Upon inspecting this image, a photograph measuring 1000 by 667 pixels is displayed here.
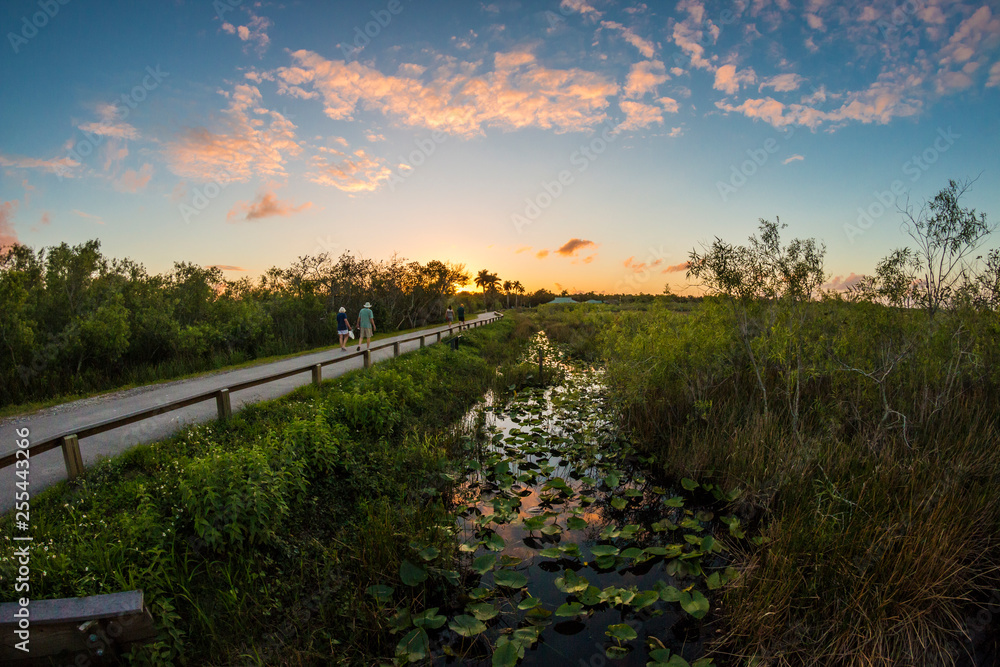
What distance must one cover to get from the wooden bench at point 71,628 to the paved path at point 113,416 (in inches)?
78.4

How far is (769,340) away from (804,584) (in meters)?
4.30

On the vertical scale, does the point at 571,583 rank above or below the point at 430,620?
below

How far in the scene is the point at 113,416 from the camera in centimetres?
809

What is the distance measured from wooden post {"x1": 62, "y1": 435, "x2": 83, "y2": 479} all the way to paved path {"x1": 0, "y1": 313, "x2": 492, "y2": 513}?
1.75ft

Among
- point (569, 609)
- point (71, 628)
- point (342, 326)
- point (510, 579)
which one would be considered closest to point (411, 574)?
point (510, 579)

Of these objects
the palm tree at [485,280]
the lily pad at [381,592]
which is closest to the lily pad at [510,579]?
the lily pad at [381,592]

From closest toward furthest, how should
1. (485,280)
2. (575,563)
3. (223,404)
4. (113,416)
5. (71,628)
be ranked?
1. (71,628)
2. (575,563)
3. (223,404)
4. (113,416)
5. (485,280)

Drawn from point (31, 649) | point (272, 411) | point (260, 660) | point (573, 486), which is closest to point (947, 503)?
point (573, 486)

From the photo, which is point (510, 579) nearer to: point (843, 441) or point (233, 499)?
point (233, 499)

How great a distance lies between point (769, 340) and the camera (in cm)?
734

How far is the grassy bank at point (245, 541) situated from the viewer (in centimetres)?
370

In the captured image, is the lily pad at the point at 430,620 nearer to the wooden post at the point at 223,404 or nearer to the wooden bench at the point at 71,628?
the wooden bench at the point at 71,628

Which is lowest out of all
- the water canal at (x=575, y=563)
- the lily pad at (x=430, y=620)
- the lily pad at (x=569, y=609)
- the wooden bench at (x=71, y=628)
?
the water canal at (x=575, y=563)

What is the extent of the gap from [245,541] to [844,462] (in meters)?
7.67
